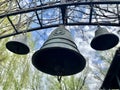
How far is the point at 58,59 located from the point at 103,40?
36.2 inches

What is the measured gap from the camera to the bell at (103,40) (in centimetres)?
366

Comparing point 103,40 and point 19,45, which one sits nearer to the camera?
point 103,40

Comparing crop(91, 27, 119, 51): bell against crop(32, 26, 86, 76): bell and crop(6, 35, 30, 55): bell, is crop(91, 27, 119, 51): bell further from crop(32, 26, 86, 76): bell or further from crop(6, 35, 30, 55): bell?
crop(6, 35, 30, 55): bell

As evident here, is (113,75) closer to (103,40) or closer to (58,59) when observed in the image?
(103,40)

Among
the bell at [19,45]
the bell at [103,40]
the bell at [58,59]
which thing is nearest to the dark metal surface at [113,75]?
the bell at [103,40]

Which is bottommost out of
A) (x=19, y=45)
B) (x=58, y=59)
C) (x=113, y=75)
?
(x=113, y=75)

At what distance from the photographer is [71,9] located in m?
4.64

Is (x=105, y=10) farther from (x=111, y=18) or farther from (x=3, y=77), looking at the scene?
(x=3, y=77)

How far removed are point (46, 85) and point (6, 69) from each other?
2.81 meters

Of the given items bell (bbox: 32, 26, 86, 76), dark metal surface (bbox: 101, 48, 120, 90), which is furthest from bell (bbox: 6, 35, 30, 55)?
dark metal surface (bbox: 101, 48, 120, 90)

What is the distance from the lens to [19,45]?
3896 mm

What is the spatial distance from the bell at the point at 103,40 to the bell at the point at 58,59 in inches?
25.1

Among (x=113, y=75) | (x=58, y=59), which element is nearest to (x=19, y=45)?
(x=58, y=59)

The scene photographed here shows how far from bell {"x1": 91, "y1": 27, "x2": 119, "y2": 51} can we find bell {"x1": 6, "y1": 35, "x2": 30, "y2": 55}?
0.92 m
